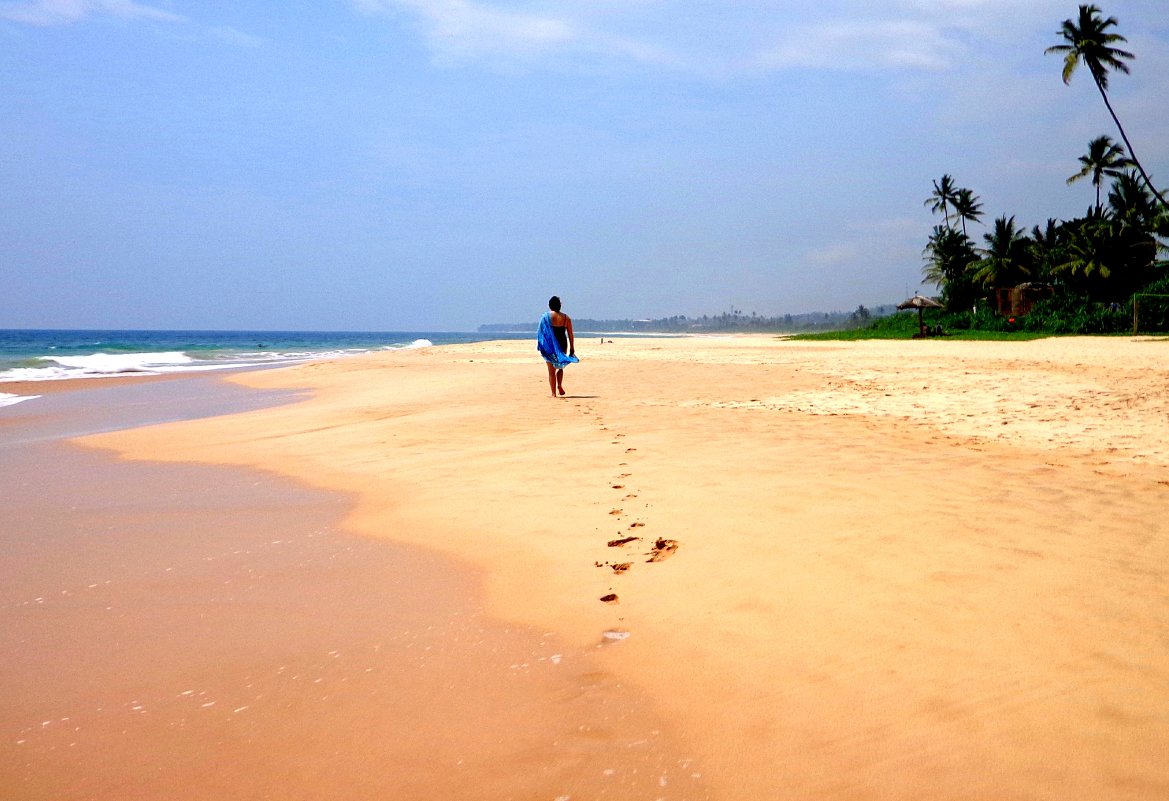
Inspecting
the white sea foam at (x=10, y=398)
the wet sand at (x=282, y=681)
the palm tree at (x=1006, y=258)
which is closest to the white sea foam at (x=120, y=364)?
the white sea foam at (x=10, y=398)

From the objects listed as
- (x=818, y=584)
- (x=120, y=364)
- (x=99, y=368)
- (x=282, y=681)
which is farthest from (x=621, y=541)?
(x=120, y=364)

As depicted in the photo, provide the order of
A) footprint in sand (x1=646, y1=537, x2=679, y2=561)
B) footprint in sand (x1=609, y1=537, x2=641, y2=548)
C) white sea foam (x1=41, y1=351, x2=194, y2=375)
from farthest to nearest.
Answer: white sea foam (x1=41, y1=351, x2=194, y2=375) < footprint in sand (x1=609, y1=537, x2=641, y2=548) < footprint in sand (x1=646, y1=537, x2=679, y2=561)

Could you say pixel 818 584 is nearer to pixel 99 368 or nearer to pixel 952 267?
pixel 99 368

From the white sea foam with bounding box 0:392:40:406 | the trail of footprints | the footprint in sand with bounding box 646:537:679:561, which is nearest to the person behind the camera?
the trail of footprints

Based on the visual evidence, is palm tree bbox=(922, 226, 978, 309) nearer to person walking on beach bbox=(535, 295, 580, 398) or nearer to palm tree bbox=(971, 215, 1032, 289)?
palm tree bbox=(971, 215, 1032, 289)

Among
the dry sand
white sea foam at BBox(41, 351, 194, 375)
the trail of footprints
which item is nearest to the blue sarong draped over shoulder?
the dry sand

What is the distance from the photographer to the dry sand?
7.47 ft

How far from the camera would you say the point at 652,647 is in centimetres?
307

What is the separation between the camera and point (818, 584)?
360 centimetres

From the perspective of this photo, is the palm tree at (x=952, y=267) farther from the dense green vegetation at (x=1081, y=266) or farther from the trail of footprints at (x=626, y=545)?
the trail of footprints at (x=626, y=545)

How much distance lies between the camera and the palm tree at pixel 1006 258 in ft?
149

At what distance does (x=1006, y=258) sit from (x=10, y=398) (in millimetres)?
48865

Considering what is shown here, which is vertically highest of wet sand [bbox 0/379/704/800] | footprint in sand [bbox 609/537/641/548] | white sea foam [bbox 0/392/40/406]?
white sea foam [bbox 0/392/40/406]

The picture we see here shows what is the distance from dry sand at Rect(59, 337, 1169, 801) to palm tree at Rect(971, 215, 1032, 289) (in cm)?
4207
